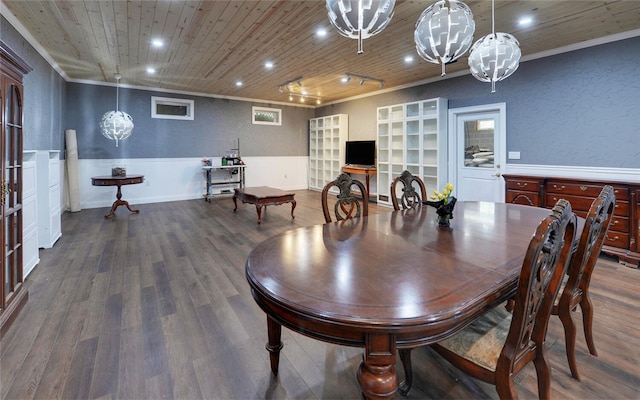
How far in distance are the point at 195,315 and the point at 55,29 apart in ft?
13.1

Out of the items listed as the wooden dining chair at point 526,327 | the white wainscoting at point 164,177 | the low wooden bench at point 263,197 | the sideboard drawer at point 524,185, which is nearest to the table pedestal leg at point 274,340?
A: the wooden dining chair at point 526,327

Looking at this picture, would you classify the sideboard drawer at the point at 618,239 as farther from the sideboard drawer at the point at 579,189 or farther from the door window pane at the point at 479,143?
the door window pane at the point at 479,143

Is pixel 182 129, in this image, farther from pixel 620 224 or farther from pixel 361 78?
pixel 620 224

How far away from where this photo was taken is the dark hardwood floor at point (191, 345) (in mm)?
1587

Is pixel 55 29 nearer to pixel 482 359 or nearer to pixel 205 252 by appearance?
pixel 205 252

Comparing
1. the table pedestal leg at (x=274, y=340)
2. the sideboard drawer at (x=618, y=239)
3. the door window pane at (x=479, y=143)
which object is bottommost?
the table pedestal leg at (x=274, y=340)

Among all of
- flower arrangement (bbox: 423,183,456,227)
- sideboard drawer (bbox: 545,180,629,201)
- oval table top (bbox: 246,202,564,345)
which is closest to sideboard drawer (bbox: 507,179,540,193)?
sideboard drawer (bbox: 545,180,629,201)

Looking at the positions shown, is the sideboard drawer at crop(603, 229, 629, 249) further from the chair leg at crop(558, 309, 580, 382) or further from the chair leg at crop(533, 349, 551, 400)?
the chair leg at crop(533, 349, 551, 400)

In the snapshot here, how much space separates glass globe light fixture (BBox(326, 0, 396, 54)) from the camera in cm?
155

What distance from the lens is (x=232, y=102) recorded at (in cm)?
828

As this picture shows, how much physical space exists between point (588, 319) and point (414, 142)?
16.3 feet

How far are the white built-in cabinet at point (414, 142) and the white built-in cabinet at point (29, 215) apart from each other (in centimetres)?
589

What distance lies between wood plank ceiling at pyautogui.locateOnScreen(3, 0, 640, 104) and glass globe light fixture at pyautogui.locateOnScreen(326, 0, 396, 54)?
68.4 inches

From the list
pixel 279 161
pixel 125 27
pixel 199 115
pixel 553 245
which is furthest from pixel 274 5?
pixel 279 161
